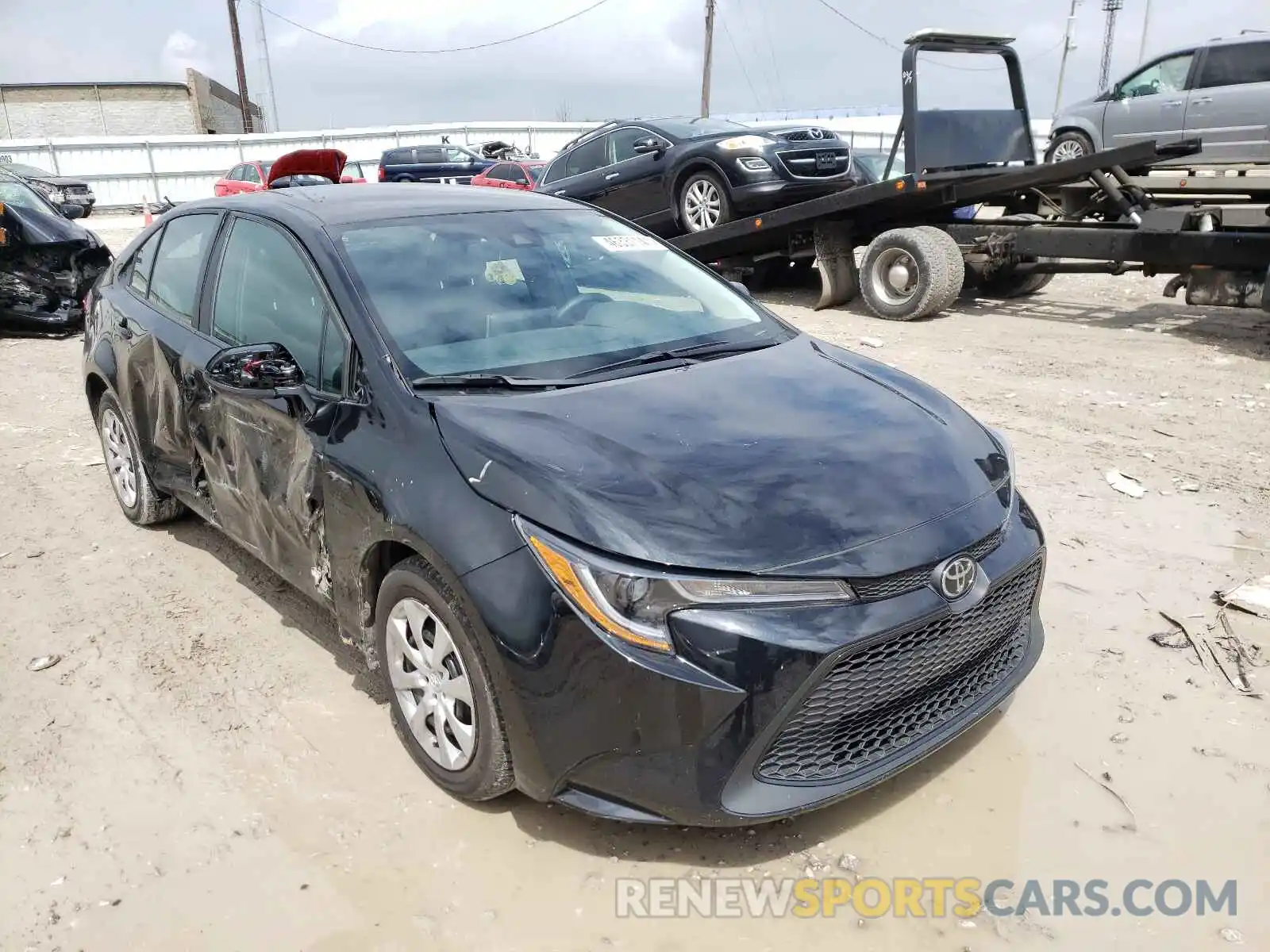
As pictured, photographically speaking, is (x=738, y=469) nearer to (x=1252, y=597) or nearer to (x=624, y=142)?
(x=1252, y=597)

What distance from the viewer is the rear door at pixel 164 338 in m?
3.89

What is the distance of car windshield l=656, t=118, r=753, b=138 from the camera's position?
10695 millimetres

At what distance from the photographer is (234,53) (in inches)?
1593

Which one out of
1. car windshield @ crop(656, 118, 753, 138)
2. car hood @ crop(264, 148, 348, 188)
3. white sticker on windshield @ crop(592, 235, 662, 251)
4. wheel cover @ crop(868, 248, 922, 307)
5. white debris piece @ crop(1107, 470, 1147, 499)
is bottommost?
white debris piece @ crop(1107, 470, 1147, 499)

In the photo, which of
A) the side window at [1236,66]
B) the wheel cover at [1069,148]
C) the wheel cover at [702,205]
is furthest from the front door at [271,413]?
the wheel cover at [1069,148]

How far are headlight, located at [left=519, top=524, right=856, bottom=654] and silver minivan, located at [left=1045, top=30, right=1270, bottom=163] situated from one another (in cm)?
1154

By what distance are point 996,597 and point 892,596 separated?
455 millimetres

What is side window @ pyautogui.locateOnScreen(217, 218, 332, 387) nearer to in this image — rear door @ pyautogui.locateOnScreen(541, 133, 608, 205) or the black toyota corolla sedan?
the black toyota corolla sedan

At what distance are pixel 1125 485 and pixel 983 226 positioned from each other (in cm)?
522

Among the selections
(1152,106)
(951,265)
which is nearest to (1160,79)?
(1152,106)

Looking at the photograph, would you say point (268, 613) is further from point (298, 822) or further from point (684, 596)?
point (684, 596)

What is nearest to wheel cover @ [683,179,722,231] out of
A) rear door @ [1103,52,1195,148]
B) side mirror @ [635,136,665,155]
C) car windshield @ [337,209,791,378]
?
side mirror @ [635,136,665,155]

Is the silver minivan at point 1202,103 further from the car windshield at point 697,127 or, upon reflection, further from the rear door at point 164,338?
the rear door at point 164,338

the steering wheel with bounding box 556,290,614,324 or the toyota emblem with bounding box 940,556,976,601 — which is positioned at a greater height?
the steering wheel with bounding box 556,290,614,324
